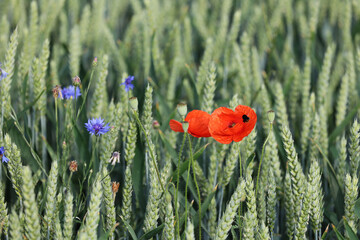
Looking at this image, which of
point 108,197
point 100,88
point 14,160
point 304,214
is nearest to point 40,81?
point 100,88

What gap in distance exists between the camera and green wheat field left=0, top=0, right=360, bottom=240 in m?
0.79

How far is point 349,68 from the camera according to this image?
4.45 ft

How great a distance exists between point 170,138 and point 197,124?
24 cm

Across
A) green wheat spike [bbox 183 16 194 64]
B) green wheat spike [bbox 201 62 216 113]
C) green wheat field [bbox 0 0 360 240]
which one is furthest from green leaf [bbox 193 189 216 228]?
green wheat spike [bbox 183 16 194 64]

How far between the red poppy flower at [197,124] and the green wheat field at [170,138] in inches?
2.2

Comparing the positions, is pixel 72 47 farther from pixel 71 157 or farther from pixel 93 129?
pixel 93 129

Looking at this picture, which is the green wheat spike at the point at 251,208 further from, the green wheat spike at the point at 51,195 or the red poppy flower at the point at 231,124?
the green wheat spike at the point at 51,195

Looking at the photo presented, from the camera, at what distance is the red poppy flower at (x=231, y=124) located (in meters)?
0.81

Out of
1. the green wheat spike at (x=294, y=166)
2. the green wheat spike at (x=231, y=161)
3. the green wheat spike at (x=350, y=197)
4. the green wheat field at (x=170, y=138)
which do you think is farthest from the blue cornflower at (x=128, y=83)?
the green wheat spike at (x=350, y=197)

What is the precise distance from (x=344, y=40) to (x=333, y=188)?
792mm

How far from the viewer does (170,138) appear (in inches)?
42.6

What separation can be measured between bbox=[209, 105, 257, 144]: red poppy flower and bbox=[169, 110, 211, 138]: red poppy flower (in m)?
0.02

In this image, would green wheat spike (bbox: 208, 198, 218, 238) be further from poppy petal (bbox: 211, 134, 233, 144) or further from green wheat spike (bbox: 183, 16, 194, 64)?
green wheat spike (bbox: 183, 16, 194, 64)

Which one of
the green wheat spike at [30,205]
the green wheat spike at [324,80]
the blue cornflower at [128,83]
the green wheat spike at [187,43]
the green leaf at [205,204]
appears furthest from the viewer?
the green wheat spike at [187,43]
